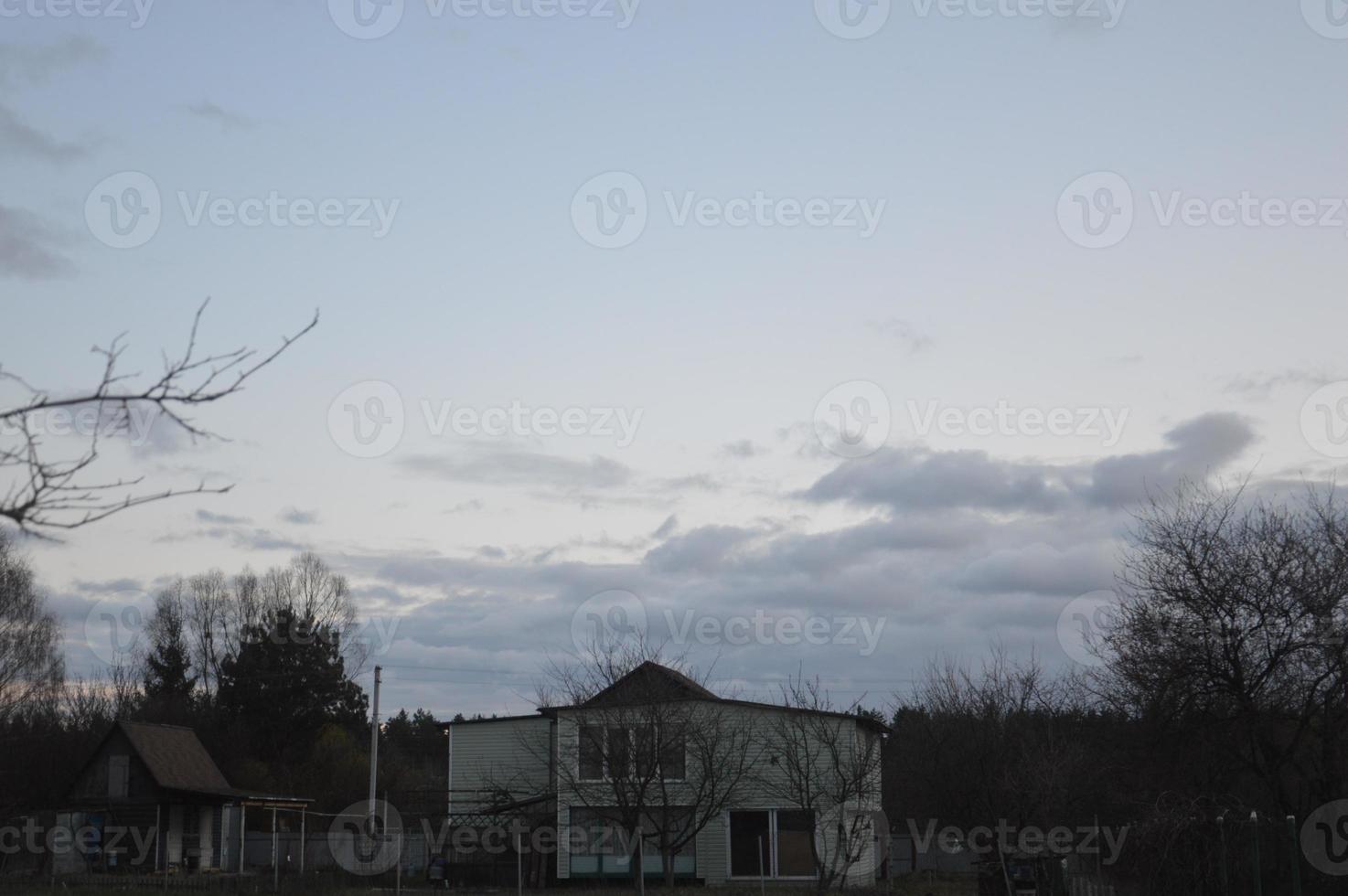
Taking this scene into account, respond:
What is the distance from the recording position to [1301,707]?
22172 mm

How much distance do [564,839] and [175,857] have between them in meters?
17.1

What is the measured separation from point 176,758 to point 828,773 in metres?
28.7

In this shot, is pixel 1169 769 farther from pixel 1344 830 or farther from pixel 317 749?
pixel 317 749

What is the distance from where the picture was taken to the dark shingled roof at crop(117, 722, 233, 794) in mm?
46250

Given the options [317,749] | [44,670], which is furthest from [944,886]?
[44,670]
